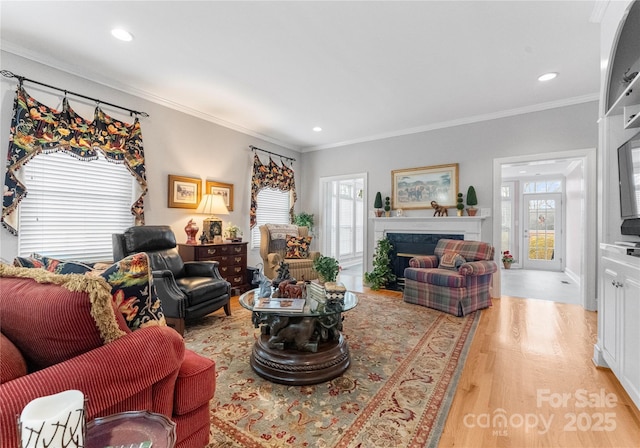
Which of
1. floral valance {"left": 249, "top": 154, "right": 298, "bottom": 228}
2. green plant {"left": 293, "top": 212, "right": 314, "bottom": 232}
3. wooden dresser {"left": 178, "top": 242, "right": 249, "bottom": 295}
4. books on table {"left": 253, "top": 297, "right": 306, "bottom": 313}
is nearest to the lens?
books on table {"left": 253, "top": 297, "right": 306, "bottom": 313}

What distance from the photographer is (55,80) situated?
3037 mm

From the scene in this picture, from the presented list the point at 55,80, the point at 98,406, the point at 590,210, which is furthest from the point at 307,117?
the point at 98,406

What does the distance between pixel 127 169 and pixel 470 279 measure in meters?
4.36

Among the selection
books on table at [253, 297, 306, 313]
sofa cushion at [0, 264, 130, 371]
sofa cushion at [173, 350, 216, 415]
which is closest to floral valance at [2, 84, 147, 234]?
books on table at [253, 297, 306, 313]

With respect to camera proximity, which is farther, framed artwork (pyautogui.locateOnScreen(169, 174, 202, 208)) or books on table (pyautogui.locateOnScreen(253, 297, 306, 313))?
framed artwork (pyautogui.locateOnScreen(169, 174, 202, 208))

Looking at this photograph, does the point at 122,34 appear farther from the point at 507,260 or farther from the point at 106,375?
the point at 507,260

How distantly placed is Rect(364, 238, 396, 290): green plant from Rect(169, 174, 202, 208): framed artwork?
299cm

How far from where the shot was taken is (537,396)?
6.10ft

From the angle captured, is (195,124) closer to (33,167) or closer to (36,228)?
(33,167)

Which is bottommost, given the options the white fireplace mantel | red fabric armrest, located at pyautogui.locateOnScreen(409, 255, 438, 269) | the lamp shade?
red fabric armrest, located at pyautogui.locateOnScreen(409, 255, 438, 269)

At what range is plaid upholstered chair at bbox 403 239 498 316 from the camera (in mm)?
3477

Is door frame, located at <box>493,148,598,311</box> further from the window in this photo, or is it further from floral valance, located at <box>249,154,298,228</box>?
the window

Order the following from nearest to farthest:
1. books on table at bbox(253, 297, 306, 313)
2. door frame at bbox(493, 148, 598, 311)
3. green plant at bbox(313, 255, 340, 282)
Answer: books on table at bbox(253, 297, 306, 313) → green plant at bbox(313, 255, 340, 282) → door frame at bbox(493, 148, 598, 311)

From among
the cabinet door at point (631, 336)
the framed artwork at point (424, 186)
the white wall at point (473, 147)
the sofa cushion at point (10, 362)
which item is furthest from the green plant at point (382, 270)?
the sofa cushion at point (10, 362)
